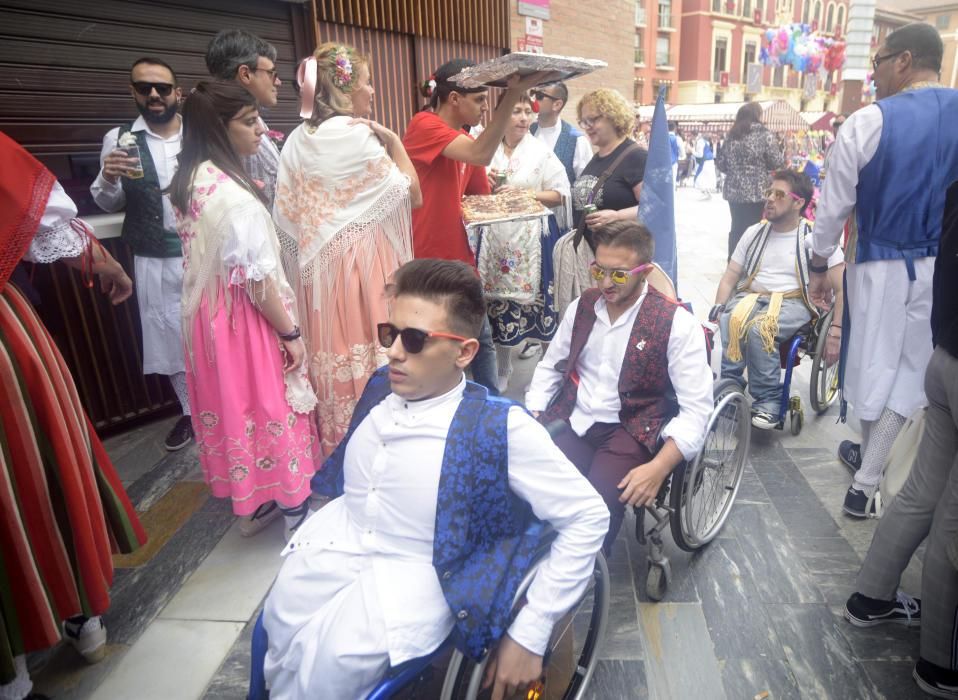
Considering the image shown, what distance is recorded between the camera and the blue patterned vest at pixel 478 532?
1296 millimetres

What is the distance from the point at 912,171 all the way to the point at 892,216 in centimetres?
18

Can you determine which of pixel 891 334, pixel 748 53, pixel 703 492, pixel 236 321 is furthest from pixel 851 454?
pixel 748 53

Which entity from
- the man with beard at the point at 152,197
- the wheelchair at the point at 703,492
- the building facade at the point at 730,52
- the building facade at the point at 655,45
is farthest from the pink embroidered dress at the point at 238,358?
the building facade at the point at 730,52

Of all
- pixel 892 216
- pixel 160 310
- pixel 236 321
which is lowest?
pixel 160 310

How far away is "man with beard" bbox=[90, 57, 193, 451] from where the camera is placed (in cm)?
290

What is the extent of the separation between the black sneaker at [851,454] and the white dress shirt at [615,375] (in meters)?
1.51

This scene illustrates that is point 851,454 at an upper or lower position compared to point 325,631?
lower

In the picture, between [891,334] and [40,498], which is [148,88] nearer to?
[40,498]

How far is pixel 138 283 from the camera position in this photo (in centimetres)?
313

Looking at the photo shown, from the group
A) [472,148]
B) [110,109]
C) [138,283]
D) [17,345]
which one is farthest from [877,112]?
[110,109]

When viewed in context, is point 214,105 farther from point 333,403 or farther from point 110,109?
point 110,109

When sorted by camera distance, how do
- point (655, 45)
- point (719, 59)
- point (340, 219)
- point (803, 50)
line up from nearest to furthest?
1. point (340, 219)
2. point (803, 50)
3. point (655, 45)
4. point (719, 59)

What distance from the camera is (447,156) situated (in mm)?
2732

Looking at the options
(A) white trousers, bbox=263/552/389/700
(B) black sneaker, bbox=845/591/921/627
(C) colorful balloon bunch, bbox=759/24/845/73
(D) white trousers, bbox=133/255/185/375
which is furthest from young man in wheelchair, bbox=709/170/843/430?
(C) colorful balloon bunch, bbox=759/24/845/73
